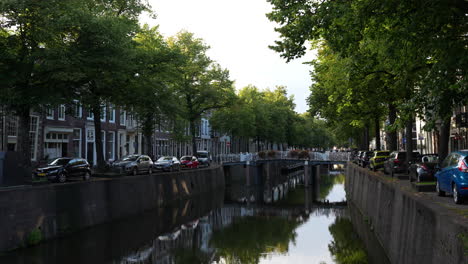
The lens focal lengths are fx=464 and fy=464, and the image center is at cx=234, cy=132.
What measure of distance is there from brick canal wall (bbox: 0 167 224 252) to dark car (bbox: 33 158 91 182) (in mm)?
1504

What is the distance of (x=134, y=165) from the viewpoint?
33906mm

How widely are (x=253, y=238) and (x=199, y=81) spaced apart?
3054cm

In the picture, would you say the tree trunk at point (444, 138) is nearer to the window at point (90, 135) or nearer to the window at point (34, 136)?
the window at point (34, 136)

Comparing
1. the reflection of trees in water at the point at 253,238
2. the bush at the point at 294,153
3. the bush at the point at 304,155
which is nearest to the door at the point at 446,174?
the reflection of trees in water at the point at 253,238

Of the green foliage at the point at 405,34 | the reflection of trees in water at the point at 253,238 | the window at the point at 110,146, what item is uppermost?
the green foliage at the point at 405,34

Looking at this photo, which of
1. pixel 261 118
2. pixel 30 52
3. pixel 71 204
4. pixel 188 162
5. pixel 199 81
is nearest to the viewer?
pixel 71 204

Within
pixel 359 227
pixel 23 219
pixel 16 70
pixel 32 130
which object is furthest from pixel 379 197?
pixel 32 130

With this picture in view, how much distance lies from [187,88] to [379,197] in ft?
104

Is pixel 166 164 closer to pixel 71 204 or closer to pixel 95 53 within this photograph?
pixel 95 53

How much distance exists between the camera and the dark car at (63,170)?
2427 centimetres

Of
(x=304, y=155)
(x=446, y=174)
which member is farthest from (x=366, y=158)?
(x=446, y=174)

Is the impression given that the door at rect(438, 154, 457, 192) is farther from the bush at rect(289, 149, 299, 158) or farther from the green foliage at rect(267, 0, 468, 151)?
the bush at rect(289, 149, 299, 158)

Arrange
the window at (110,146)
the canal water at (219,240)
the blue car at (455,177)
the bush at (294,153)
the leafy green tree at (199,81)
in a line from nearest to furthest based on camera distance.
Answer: the blue car at (455,177)
the canal water at (219,240)
the window at (110,146)
the leafy green tree at (199,81)
the bush at (294,153)

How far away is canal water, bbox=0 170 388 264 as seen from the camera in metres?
18.3
